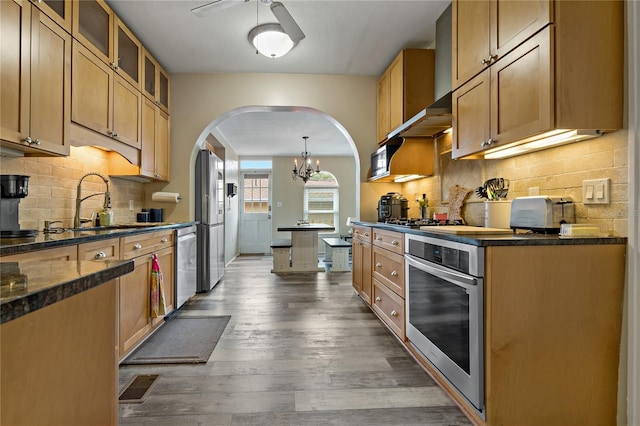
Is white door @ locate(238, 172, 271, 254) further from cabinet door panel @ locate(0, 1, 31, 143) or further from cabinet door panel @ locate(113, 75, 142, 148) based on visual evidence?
cabinet door panel @ locate(0, 1, 31, 143)

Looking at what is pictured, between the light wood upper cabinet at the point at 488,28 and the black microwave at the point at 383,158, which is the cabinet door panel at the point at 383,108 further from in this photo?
the light wood upper cabinet at the point at 488,28

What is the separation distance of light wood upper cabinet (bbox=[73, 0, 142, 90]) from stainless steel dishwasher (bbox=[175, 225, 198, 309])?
4.95 feet

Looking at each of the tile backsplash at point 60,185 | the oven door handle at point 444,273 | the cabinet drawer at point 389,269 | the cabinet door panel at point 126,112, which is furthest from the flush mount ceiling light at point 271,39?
the oven door handle at point 444,273

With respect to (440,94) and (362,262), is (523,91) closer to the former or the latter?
(440,94)

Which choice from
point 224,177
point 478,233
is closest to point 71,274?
point 478,233

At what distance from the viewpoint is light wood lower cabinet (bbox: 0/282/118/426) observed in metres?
0.56

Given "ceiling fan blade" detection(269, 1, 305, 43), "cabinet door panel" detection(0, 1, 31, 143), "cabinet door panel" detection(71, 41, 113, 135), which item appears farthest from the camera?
"cabinet door panel" detection(71, 41, 113, 135)

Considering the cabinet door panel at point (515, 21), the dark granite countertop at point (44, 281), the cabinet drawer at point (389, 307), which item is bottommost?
the cabinet drawer at point (389, 307)

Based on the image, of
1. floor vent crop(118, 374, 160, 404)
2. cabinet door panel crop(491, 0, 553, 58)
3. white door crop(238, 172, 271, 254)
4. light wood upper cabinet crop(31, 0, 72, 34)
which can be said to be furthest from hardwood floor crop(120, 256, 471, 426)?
white door crop(238, 172, 271, 254)

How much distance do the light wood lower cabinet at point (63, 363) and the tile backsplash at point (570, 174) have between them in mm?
2014

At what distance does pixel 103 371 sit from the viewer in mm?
835

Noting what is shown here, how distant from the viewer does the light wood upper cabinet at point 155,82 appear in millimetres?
3342

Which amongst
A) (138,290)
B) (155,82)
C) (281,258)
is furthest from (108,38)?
(281,258)

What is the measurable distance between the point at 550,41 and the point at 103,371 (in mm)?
2003
